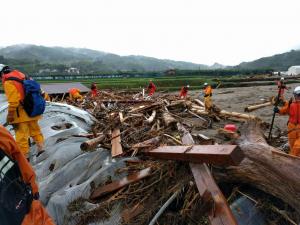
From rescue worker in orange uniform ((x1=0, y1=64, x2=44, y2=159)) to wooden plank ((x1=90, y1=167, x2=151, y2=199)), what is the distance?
89.3 inches

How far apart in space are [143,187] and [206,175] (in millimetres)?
881

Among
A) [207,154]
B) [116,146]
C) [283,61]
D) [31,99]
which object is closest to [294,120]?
[116,146]

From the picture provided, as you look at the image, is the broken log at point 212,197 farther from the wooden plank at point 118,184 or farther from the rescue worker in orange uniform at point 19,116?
the rescue worker in orange uniform at point 19,116

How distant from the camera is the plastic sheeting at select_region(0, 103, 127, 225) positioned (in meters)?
4.07

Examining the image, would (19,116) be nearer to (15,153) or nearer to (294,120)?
(15,153)

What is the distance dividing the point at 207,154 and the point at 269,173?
66cm

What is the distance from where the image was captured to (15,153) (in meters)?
2.31

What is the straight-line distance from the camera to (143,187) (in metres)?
3.93

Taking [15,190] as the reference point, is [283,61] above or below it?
below

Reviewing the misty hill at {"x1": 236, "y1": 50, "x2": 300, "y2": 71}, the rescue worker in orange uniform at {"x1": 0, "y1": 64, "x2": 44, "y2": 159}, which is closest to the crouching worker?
the rescue worker in orange uniform at {"x1": 0, "y1": 64, "x2": 44, "y2": 159}

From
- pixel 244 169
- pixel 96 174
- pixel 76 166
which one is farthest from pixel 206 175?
pixel 76 166

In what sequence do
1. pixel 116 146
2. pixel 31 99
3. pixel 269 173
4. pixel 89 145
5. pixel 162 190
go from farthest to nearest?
pixel 31 99, pixel 116 146, pixel 89 145, pixel 162 190, pixel 269 173

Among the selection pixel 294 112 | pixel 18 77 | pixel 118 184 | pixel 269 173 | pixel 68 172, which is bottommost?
pixel 68 172

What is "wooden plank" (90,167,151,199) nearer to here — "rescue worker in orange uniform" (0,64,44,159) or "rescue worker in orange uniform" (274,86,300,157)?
"rescue worker in orange uniform" (0,64,44,159)
